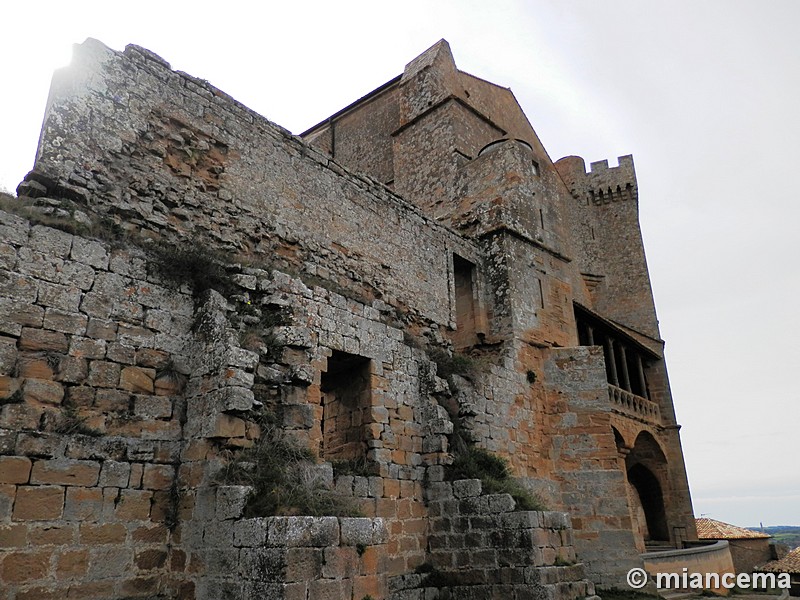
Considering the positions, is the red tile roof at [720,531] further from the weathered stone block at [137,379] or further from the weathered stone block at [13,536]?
the weathered stone block at [13,536]

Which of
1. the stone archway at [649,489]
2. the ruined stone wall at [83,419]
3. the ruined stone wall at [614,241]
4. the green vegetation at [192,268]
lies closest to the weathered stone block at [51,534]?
the ruined stone wall at [83,419]

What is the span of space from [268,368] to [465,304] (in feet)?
22.6

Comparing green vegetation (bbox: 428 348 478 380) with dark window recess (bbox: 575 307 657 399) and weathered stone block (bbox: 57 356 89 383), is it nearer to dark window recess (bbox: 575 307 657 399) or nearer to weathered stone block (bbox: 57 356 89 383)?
weathered stone block (bbox: 57 356 89 383)

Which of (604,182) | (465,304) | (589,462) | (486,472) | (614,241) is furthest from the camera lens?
(604,182)

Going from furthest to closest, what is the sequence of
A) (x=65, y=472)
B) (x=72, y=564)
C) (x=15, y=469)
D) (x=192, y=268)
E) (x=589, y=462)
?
(x=589, y=462)
(x=192, y=268)
(x=65, y=472)
(x=72, y=564)
(x=15, y=469)

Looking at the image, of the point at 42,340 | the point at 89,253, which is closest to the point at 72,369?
the point at 42,340

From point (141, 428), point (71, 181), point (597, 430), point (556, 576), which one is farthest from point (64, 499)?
point (597, 430)

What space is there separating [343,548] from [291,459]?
1.10 meters

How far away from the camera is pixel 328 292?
26.1 feet

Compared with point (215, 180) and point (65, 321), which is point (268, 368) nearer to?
point (65, 321)

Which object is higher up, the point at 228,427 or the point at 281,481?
the point at 228,427

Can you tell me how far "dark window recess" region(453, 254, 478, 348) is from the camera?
1260 cm

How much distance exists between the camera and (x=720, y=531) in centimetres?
2644

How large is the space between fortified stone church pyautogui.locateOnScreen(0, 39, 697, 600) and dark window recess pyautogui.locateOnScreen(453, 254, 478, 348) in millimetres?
48
